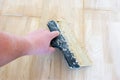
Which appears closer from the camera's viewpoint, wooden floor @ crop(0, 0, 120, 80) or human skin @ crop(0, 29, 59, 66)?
human skin @ crop(0, 29, 59, 66)

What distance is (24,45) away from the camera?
74 cm

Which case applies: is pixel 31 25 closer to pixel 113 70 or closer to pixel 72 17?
pixel 72 17

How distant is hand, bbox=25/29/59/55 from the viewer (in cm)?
78

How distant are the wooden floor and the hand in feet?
0.19

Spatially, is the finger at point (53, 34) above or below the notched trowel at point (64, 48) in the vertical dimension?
above

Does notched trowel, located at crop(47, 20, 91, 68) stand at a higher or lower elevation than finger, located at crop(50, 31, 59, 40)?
lower

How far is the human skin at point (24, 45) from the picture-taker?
680 millimetres

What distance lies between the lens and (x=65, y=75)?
817 millimetres

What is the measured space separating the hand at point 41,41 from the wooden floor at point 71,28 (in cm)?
6

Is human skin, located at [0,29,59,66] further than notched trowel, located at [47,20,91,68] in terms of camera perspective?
No

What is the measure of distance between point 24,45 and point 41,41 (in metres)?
0.09

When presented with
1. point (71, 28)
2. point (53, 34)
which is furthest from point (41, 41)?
point (71, 28)

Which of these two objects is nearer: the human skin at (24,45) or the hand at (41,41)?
the human skin at (24,45)

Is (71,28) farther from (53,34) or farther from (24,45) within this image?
(24,45)
